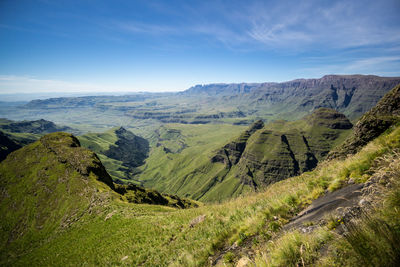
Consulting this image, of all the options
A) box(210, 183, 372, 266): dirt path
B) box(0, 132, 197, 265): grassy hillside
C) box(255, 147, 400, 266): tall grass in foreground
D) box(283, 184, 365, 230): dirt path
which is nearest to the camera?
box(255, 147, 400, 266): tall grass in foreground

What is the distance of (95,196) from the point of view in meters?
37.2

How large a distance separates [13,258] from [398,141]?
2433 inches

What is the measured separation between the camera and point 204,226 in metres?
11.1

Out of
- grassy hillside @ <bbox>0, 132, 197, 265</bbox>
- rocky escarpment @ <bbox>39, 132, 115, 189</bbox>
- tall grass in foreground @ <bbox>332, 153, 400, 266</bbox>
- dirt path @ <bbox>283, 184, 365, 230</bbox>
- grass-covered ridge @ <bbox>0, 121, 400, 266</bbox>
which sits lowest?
grassy hillside @ <bbox>0, 132, 197, 265</bbox>

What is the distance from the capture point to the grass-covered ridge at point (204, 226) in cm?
759

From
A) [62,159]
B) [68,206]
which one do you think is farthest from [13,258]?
[62,159]

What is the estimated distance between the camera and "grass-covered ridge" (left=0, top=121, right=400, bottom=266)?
759cm

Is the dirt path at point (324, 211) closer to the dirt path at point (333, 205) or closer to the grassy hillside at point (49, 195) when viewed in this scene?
the dirt path at point (333, 205)

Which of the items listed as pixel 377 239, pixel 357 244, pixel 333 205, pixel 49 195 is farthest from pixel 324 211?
pixel 49 195

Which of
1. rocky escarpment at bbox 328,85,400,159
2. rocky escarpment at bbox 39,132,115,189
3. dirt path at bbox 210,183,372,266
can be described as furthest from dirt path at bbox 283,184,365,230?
rocky escarpment at bbox 39,132,115,189

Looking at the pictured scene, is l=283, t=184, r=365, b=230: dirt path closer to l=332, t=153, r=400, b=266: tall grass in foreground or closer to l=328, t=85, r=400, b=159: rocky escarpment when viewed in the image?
l=332, t=153, r=400, b=266: tall grass in foreground

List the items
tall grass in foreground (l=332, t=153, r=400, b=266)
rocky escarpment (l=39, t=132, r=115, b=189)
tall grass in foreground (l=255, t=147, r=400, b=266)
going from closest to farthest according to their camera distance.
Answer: tall grass in foreground (l=332, t=153, r=400, b=266) < tall grass in foreground (l=255, t=147, r=400, b=266) < rocky escarpment (l=39, t=132, r=115, b=189)

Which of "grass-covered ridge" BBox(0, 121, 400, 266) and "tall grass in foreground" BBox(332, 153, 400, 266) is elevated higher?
"tall grass in foreground" BBox(332, 153, 400, 266)

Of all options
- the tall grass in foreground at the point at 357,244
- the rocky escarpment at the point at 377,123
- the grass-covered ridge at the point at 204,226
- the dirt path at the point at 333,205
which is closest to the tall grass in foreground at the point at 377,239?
the tall grass in foreground at the point at 357,244
